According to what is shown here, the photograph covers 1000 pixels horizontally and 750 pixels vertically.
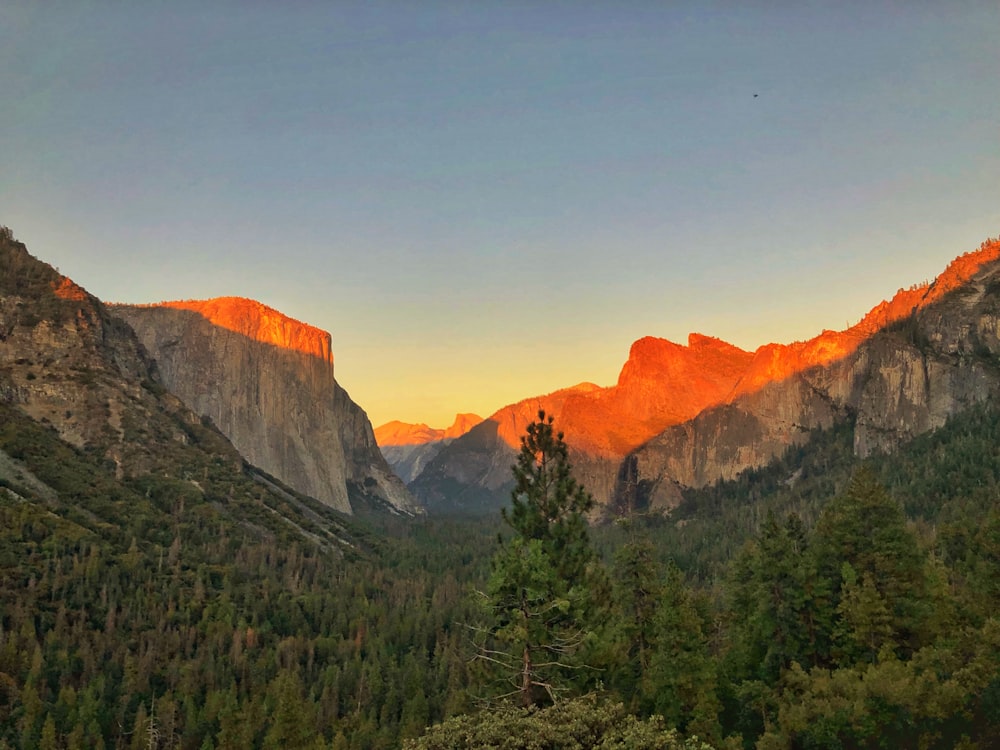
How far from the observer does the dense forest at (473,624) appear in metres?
32.4

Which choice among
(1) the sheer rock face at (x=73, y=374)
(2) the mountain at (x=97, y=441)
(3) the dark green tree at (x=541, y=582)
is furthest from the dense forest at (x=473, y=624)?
(1) the sheer rock face at (x=73, y=374)

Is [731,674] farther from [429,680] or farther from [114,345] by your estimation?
[114,345]

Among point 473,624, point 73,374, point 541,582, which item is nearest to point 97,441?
point 73,374

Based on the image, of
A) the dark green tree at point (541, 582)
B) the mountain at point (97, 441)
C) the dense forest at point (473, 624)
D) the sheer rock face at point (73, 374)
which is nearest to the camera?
the dark green tree at point (541, 582)

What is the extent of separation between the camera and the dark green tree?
24656mm

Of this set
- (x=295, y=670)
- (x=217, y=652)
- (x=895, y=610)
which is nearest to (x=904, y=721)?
(x=895, y=610)

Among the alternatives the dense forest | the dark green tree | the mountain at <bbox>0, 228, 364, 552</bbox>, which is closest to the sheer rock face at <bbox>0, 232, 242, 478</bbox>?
the mountain at <bbox>0, 228, 364, 552</bbox>

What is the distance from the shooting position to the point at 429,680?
92125 millimetres

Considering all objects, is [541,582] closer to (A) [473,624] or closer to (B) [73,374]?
(A) [473,624]

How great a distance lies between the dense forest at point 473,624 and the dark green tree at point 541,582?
23 cm

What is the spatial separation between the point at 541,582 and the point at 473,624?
39.4 meters

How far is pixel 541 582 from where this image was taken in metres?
25.8

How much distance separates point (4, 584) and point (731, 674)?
92993 mm

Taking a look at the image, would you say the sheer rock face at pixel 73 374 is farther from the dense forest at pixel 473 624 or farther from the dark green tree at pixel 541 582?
the dark green tree at pixel 541 582
